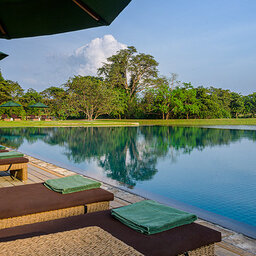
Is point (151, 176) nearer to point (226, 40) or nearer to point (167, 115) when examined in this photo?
point (226, 40)

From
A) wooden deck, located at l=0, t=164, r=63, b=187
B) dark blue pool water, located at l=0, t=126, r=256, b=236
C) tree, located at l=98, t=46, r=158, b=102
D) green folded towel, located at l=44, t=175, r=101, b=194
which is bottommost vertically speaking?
dark blue pool water, located at l=0, t=126, r=256, b=236

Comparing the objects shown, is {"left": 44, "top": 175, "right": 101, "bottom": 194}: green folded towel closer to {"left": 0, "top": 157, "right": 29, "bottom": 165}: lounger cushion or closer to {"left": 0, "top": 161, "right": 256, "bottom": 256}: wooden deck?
{"left": 0, "top": 161, "right": 256, "bottom": 256}: wooden deck

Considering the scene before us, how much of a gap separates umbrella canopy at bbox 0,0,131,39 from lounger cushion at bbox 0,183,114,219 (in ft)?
4.95

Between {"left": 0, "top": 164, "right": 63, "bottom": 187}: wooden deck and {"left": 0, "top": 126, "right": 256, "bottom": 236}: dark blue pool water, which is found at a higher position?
{"left": 0, "top": 164, "right": 63, "bottom": 187}: wooden deck

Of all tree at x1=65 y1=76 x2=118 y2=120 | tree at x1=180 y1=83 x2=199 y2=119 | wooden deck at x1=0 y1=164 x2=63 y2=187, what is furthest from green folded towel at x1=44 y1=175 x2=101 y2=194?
tree at x1=180 y1=83 x2=199 y2=119

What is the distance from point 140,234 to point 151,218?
0.21 metres

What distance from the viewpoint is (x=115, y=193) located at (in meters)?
3.58

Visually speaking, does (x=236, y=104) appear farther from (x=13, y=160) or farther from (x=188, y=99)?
(x=13, y=160)

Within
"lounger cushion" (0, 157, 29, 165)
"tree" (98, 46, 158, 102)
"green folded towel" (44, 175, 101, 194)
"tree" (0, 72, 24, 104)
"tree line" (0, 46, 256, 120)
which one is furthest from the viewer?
"tree" (98, 46, 158, 102)

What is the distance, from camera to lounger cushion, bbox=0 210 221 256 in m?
1.38

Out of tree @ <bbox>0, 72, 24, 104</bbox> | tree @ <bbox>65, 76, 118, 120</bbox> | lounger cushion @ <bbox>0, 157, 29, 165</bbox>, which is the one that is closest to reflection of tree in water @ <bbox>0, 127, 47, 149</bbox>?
lounger cushion @ <bbox>0, 157, 29, 165</bbox>

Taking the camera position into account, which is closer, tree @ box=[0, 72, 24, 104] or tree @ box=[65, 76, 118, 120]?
tree @ box=[65, 76, 118, 120]

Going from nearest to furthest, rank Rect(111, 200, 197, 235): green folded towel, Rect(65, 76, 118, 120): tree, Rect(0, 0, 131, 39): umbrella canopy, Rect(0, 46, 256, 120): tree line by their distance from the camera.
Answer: Rect(111, 200, 197, 235): green folded towel, Rect(0, 0, 131, 39): umbrella canopy, Rect(65, 76, 118, 120): tree, Rect(0, 46, 256, 120): tree line

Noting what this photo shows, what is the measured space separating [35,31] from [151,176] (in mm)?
4323
